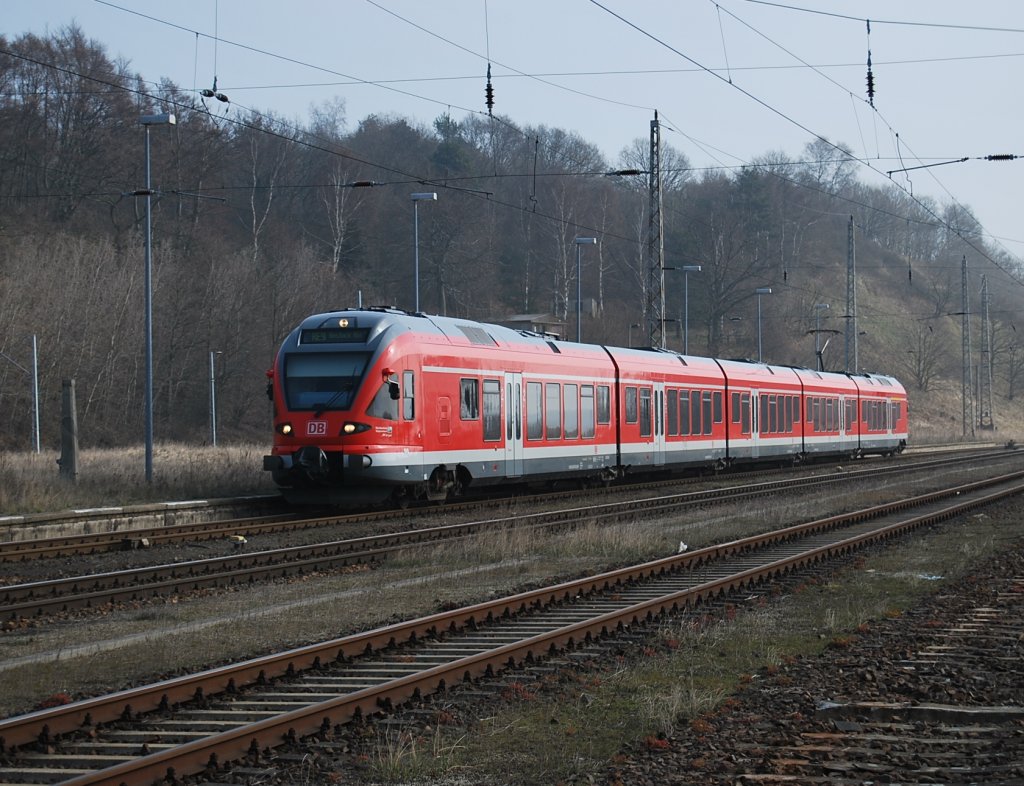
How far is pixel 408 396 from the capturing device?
72.8 feet

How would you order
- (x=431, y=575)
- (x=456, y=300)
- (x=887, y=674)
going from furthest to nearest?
(x=456, y=300)
(x=431, y=575)
(x=887, y=674)

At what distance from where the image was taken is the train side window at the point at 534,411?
2631 cm

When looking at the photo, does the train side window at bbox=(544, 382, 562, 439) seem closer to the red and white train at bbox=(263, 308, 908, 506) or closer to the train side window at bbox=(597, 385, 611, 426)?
the red and white train at bbox=(263, 308, 908, 506)

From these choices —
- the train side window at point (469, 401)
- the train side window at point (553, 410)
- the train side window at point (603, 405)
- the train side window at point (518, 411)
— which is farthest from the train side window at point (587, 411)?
the train side window at point (469, 401)

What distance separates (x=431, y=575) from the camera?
1535 cm

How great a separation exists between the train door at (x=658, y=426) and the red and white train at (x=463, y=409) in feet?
0.17

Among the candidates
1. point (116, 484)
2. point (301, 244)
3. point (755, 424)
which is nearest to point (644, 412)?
point (755, 424)

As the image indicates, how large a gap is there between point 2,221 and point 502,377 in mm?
36328

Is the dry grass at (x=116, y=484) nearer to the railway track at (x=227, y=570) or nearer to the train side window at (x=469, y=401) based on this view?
the railway track at (x=227, y=570)

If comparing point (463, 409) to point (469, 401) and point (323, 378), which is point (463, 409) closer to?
point (469, 401)

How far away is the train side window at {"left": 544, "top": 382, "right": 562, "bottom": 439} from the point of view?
88.8ft

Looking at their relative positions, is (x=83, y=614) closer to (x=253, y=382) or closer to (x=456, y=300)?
(x=253, y=382)

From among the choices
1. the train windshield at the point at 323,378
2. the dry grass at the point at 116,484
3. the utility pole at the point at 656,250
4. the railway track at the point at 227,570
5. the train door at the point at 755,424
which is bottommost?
the railway track at the point at 227,570

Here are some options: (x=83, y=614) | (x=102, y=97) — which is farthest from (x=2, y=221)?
(x=83, y=614)
